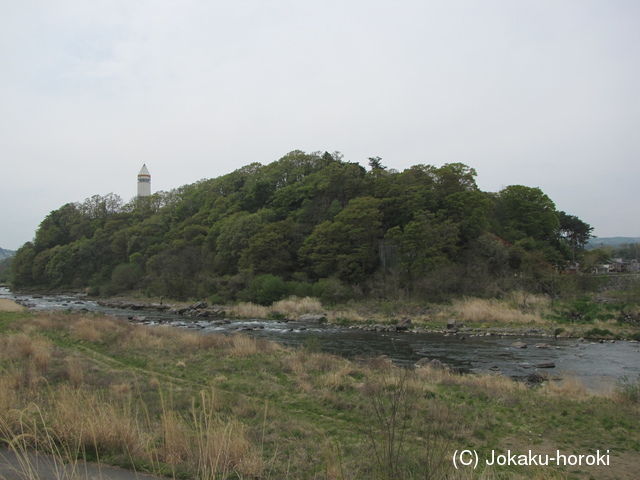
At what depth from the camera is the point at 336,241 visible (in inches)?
2053

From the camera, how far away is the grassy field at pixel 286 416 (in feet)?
18.4

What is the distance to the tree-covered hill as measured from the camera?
47.9 meters

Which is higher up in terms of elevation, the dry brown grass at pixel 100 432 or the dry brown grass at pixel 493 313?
the dry brown grass at pixel 100 432

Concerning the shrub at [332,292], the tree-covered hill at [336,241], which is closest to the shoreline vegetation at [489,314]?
the shrub at [332,292]

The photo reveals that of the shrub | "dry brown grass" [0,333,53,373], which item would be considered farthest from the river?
the shrub

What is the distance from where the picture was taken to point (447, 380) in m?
13.8

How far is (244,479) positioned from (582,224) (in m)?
80.6

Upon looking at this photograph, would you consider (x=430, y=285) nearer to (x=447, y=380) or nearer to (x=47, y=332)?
(x=447, y=380)

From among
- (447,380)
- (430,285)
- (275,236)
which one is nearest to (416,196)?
(430,285)

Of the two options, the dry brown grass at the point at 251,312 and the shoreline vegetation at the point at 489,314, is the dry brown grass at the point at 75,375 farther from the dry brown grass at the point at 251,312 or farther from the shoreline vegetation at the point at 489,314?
the dry brown grass at the point at 251,312

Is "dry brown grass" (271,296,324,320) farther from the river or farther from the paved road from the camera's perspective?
the paved road

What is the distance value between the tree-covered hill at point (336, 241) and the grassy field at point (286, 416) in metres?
32.3

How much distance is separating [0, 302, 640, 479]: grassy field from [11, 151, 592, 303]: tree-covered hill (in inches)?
1273

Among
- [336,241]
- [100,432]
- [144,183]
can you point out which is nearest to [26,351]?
[100,432]
